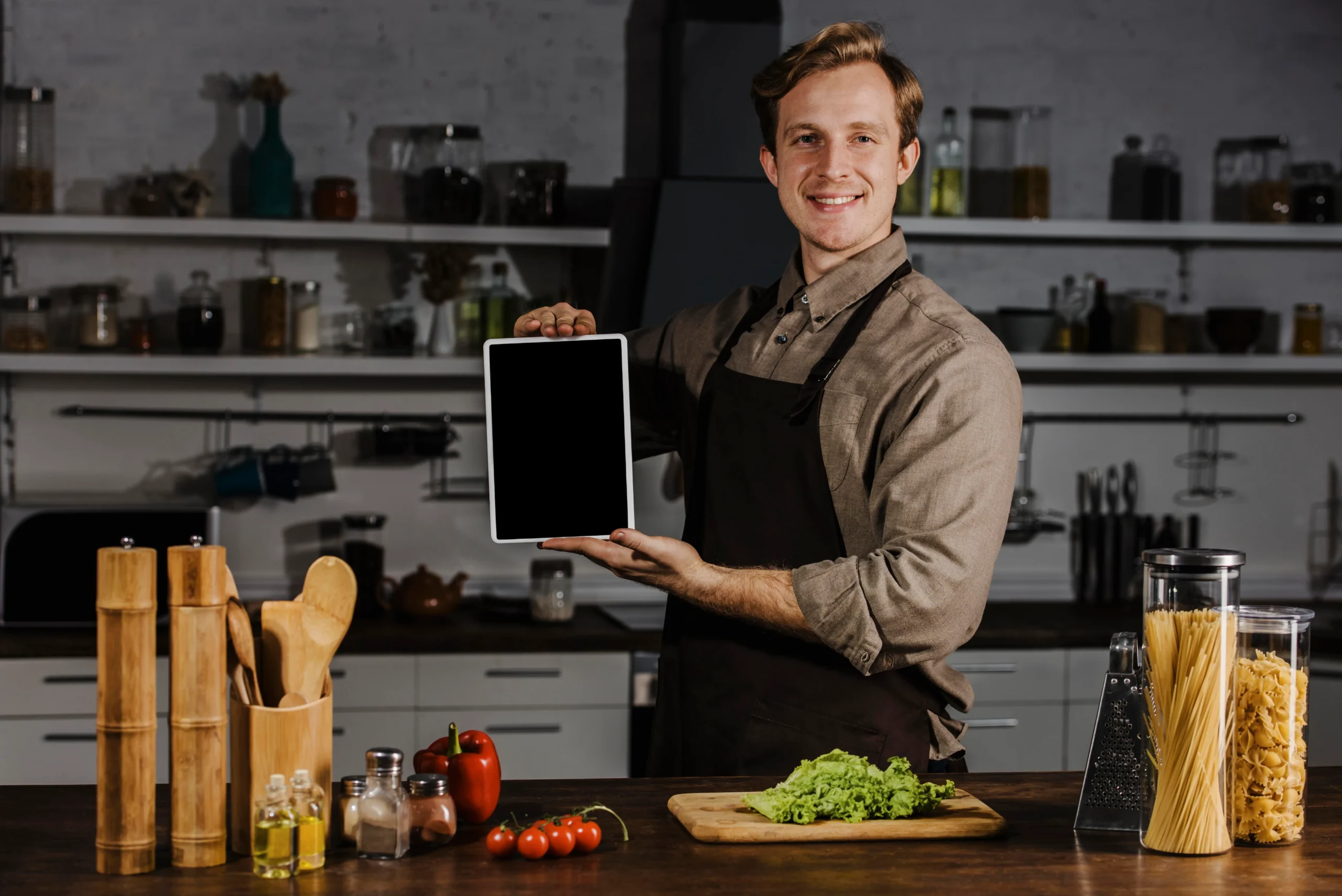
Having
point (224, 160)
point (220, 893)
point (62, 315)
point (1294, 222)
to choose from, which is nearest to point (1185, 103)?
point (1294, 222)

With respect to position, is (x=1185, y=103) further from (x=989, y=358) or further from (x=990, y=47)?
(x=989, y=358)

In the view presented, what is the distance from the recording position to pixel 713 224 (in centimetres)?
385

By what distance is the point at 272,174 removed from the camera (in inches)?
156

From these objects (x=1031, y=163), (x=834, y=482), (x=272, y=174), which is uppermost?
(x=1031, y=163)

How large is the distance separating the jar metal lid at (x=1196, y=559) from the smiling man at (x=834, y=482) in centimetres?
33

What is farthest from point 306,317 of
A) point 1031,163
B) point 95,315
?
point 1031,163

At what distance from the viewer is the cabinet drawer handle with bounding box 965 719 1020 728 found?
3691 mm

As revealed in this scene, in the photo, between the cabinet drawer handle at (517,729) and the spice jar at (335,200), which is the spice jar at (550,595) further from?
the spice jar at (335,200)

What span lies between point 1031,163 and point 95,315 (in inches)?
111

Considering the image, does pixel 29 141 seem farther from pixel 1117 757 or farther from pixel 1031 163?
pixel 1117 757

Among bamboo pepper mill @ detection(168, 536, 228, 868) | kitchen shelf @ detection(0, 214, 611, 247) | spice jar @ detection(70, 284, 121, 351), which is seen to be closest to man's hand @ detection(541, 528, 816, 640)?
bamboo pepper mill @ detection(168, 536, 228, 868)

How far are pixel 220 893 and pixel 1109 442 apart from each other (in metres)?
3.68

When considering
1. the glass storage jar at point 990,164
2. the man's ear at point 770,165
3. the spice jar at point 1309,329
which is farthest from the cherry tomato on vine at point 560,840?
the spice jar at point 1309,329

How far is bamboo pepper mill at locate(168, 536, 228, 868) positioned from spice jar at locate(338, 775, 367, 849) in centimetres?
13
